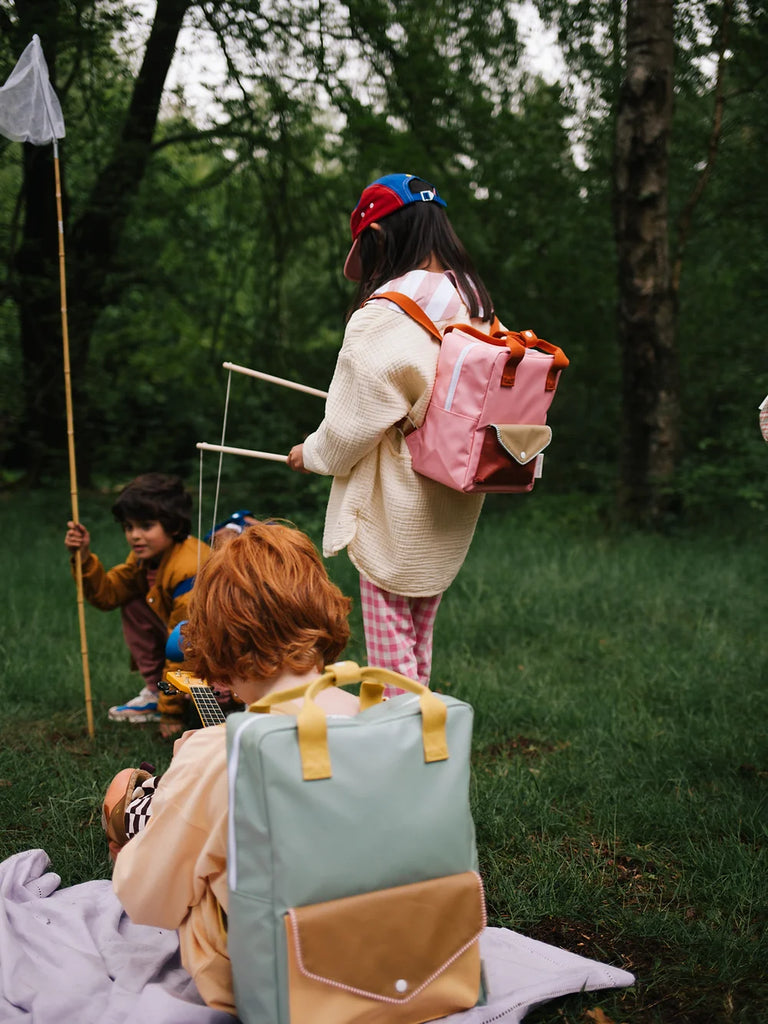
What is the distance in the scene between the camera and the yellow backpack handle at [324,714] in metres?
1.67

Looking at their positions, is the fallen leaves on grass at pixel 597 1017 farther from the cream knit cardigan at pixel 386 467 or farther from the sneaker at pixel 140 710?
the sneaker at pixel 140 710

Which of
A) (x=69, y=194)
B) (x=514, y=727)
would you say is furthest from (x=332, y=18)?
(x=514, y=727)

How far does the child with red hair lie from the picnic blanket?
18 cm

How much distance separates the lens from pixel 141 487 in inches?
152

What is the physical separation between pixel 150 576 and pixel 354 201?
20.4 ft

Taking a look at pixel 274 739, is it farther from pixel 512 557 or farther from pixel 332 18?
pixel 332 18

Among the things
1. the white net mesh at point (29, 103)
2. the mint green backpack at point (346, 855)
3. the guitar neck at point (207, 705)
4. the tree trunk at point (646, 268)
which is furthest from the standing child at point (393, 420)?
the tree trunk at point (646, 268)

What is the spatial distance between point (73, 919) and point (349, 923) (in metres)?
1.01

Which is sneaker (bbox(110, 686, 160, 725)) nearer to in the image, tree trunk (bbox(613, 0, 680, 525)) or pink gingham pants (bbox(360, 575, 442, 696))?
pink gingham pants (bbox(360, 575, 442, 696))

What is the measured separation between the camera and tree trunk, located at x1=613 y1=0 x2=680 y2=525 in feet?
24.5

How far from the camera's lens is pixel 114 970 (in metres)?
2.21

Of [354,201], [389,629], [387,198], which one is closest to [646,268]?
[354,201]

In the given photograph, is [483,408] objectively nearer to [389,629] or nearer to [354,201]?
[389,629]

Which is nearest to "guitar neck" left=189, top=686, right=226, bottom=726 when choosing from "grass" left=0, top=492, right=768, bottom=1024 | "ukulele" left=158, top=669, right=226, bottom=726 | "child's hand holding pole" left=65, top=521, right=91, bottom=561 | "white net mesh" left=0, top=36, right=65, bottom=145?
"ukulele" left=158, top=669, right=226, bottom=726
